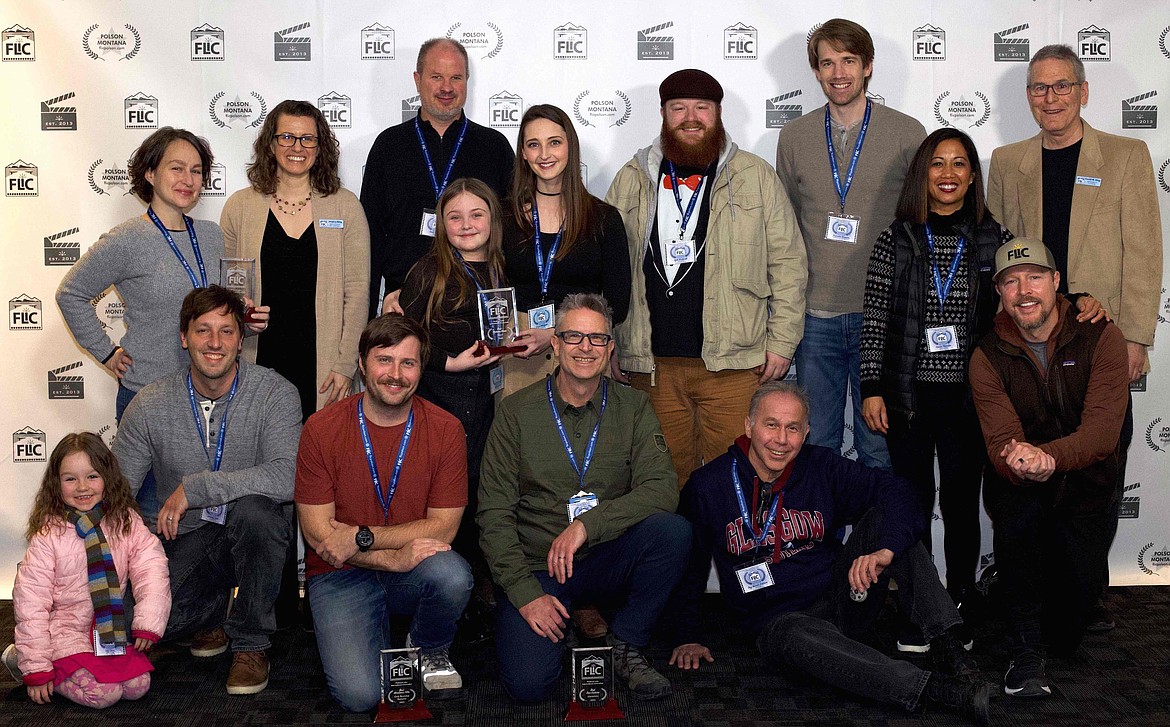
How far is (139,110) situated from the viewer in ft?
15.3

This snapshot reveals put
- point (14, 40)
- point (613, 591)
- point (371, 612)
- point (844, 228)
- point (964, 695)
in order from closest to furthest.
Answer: point (964, 695)
point (371, 612)
point (613, 591)
point (844, 228)
point (14, 40)

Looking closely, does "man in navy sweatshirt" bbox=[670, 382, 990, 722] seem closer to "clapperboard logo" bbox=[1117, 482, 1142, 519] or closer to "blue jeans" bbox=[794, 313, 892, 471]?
"blue jeans" bbox=[794, 313, 892, 471]

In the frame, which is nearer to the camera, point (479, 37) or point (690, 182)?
point (690, 182)

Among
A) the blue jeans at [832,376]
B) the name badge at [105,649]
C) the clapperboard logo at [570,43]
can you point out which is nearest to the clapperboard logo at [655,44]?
the clapperboard logo at [570,43]

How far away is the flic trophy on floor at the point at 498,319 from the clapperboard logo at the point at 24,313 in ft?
7.80

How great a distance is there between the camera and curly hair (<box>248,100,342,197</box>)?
157 inches

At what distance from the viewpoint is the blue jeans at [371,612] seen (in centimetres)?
325

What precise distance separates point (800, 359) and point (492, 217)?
1.40 meters

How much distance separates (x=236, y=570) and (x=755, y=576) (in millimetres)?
1775

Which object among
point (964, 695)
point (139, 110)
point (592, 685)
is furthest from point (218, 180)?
point (964, 695)

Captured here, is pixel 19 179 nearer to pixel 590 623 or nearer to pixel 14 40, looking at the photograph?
pixel 14 40

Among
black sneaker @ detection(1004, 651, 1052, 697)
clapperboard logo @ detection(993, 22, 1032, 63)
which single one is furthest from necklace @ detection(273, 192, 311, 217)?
clapperboard logo @ detection(993, 22, 1032, 63)

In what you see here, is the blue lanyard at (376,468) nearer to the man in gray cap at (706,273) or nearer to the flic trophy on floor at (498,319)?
the flic trophy on floor at (498,319)

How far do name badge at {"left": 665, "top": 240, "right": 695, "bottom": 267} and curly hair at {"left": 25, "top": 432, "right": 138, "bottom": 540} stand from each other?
6.90ft
